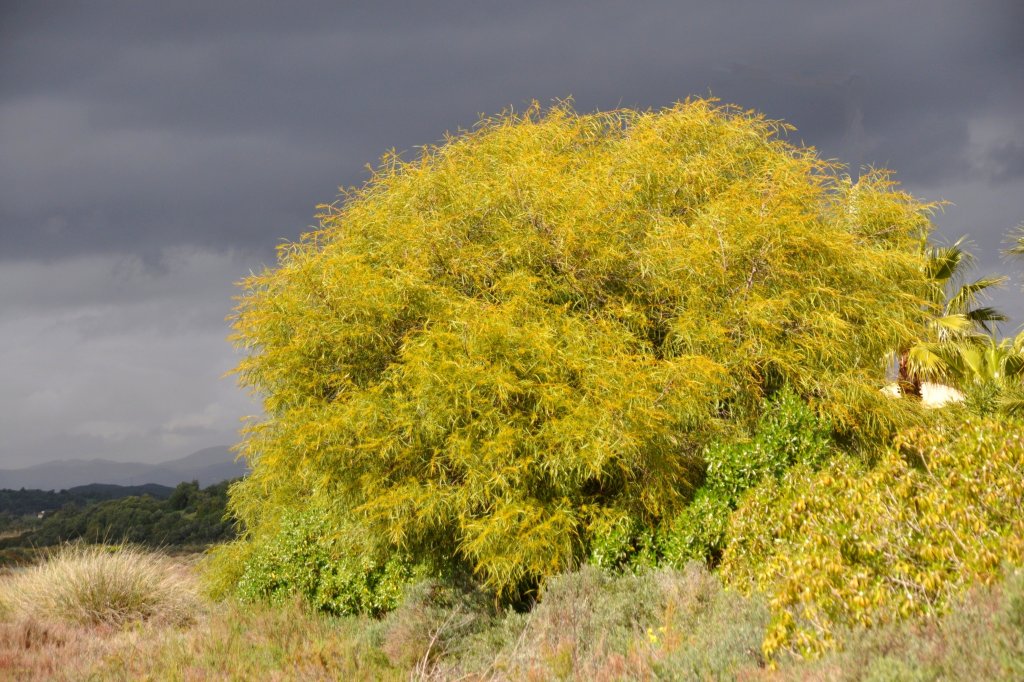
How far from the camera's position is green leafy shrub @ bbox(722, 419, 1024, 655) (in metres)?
6.29

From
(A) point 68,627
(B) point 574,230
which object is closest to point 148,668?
(A) point 68,627

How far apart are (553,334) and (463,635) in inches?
162

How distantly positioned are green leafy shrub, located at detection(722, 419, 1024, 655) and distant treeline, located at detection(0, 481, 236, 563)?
2209 centimetres

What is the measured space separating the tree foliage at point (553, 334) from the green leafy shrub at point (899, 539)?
2971 millimetres

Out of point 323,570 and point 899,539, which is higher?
point 899,539

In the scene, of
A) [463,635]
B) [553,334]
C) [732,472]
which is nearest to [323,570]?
[463,635]

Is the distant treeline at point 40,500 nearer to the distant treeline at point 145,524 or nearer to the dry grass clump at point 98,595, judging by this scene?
the distant treeline at point 145,524

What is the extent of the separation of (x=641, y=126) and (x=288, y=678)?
10916 mm

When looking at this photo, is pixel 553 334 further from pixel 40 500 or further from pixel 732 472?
pixel 40 500

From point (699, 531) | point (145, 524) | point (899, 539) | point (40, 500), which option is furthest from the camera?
point (40, 500)

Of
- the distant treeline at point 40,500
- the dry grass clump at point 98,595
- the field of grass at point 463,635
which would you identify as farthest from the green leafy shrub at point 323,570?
the distant treeline at point 40,500

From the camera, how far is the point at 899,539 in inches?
271

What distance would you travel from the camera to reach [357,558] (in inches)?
492

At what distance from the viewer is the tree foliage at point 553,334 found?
34.8ft
